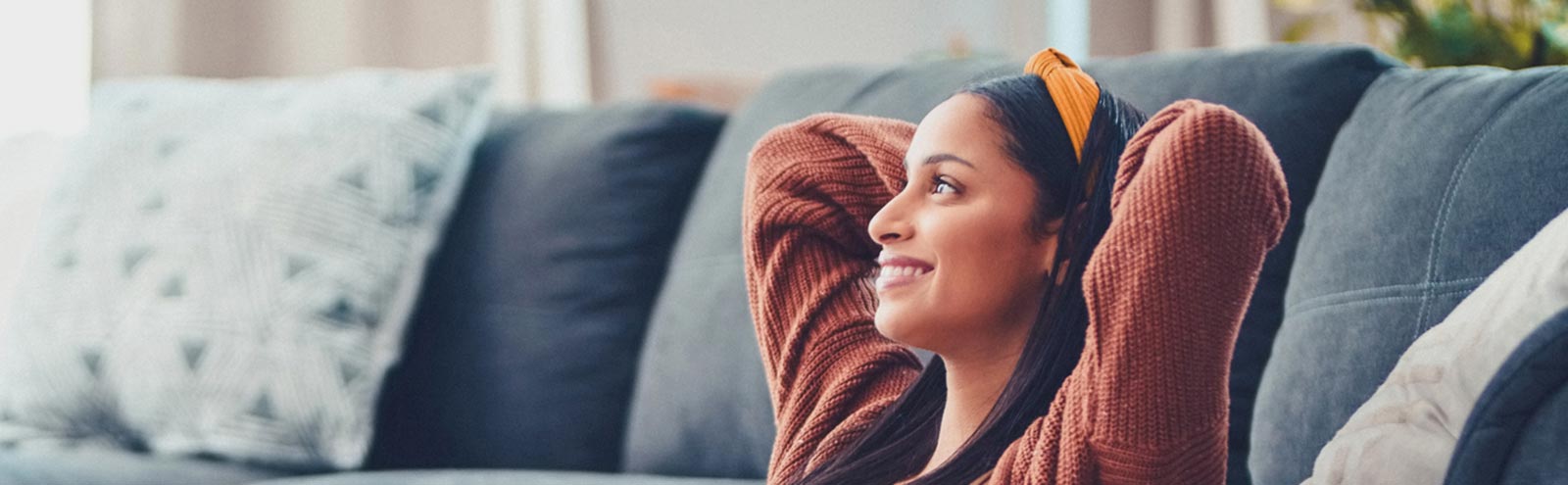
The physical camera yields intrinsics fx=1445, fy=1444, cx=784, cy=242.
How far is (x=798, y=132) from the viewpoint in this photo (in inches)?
28.0

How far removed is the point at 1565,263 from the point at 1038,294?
175mm

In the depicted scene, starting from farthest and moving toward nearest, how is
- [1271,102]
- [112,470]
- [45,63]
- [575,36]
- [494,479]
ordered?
[575,36], [45,63], [112,470], [494,479], [1271,102]

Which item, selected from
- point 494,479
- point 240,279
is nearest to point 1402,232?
point 494,479

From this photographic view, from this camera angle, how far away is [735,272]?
1245 millimetres

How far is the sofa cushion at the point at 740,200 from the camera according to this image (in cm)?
93

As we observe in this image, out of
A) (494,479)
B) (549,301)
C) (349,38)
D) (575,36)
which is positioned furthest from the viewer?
(575,36)

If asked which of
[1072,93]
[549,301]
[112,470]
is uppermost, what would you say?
[1072,93]

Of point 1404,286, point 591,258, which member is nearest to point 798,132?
point 1404,286

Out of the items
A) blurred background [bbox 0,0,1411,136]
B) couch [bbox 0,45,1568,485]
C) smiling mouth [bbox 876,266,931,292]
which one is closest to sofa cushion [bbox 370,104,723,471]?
couch [bbox 0,45,1568,485]

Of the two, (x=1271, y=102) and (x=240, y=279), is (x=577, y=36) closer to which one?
(x=240, y=279)

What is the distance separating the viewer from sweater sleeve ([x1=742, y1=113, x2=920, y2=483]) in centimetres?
64

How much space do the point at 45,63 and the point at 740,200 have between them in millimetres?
1917

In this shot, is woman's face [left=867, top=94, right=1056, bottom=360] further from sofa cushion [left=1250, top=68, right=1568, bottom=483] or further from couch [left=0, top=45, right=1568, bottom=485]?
sofa cushion [left=1250, top=68, right=1568, bottom=483]

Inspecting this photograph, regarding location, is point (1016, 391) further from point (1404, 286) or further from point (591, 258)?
point (591, 258)
